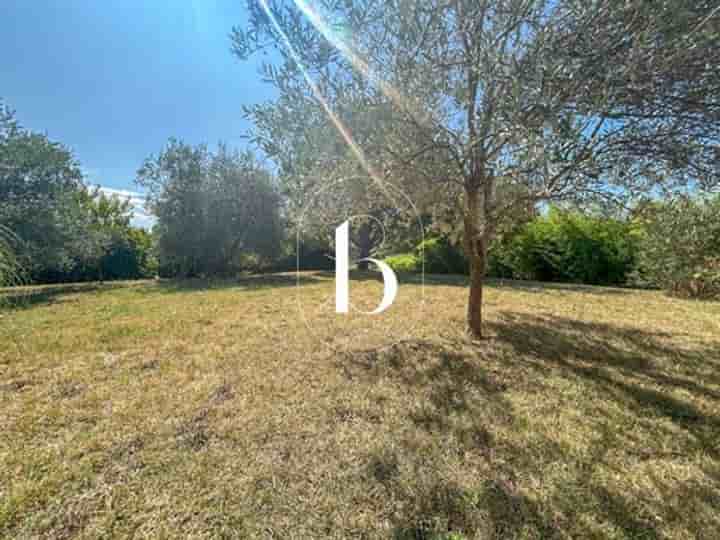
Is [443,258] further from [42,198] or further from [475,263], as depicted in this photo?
[42,198]

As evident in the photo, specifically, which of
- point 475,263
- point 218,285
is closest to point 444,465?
point 475,263

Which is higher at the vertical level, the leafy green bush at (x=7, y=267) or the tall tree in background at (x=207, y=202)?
the tall tree in background at (x=207, y=202)

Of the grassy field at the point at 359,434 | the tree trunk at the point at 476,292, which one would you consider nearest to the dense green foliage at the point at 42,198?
the grassy field at the point at 359,434

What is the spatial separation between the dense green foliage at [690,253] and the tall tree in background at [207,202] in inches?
468

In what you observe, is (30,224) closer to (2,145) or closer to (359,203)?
(2,145)

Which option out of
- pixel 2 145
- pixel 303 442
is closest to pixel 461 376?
pixel 303 442

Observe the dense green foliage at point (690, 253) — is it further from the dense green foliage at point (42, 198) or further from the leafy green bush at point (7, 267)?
the dense green foliage at point (42, 198)

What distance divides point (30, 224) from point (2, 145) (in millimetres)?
2239

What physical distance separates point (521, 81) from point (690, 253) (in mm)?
7878

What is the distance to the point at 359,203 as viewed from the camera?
12.8 ft

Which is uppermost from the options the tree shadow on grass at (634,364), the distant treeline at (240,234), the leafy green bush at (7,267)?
the distant treeline at (240,234)

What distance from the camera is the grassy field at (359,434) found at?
55.3 inches

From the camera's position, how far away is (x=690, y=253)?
6.50 m

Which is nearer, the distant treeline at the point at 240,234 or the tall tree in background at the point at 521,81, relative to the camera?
the tall tree in background at the point at 521,81
